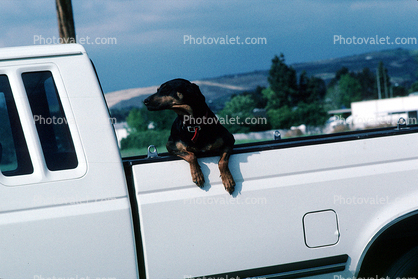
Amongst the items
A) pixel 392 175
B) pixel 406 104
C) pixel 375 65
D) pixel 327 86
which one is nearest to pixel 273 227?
pixel 392 175

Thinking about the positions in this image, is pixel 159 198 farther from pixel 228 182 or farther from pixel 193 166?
pixel 228 182

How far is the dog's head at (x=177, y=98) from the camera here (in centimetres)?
309

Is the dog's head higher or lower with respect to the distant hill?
lower

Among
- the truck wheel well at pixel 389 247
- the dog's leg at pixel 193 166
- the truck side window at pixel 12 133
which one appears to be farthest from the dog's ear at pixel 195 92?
the truck wheel well at pixel 389 247

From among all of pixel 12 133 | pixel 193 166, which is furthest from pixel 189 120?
pixel 12 133

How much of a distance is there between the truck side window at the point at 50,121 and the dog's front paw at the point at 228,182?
919mm

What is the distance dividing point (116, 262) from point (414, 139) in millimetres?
2143

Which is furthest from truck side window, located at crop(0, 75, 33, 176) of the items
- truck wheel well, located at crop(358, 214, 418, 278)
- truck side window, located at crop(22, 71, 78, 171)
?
truck wheel well, located at crop(358, 214, 418, 278)

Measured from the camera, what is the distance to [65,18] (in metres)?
8.80

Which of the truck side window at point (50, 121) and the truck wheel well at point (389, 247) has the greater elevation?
the truck side window at point (50, 121)

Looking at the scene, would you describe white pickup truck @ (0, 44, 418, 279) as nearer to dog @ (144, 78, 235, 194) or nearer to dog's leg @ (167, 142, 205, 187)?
dog's leg @ (167, 142, 205, 187)

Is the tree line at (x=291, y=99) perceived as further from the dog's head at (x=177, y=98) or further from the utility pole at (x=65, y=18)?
the dog's head at (x=177, y=98)

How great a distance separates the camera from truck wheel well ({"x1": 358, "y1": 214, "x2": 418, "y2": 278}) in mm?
3055

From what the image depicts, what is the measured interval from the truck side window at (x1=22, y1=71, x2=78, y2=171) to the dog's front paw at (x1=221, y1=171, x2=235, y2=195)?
3.02 ft
